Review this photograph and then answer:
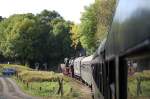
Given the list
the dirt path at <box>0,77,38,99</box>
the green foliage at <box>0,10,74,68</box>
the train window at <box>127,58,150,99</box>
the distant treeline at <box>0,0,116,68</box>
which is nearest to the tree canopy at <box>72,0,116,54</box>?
the distant treeline at <box>0,0,116,68</box>

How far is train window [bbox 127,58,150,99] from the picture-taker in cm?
392

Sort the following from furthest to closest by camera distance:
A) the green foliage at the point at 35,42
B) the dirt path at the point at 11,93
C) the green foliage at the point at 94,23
A: the green foliage at the point at 35,42
the green foliage at the point at 94,23
the dirt path at the point at 11,93

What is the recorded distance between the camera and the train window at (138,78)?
3922 mm

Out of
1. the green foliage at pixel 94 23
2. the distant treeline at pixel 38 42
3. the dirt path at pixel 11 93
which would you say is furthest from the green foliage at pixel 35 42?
the dirt path at pixel 11 93

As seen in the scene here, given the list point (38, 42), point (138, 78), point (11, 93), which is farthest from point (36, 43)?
point (138, 78)

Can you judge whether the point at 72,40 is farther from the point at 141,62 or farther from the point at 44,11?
the point at 141,62

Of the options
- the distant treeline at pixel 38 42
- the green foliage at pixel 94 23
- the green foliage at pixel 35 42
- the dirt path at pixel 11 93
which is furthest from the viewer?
the green foliage at pixel 35 42

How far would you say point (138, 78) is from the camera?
14.2 ft

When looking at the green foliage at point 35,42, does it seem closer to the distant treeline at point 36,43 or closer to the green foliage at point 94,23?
the distant treeline at point 36,43

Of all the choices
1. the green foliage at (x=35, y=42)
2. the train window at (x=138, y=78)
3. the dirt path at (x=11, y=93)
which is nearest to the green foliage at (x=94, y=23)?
the green foliage at (x=35, y=42)

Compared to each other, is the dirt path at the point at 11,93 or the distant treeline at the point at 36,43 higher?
the distant treeline at the point at 36,43

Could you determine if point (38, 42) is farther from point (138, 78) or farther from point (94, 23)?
point (138, 78)

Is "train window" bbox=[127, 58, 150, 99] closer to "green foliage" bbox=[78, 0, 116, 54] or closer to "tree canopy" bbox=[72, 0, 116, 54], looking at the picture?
"green foliage" bbox=[78, 0, 116, 54]

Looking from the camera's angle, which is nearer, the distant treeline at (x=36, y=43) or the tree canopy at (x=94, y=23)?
the tree canopy at (x=94, y=23)
